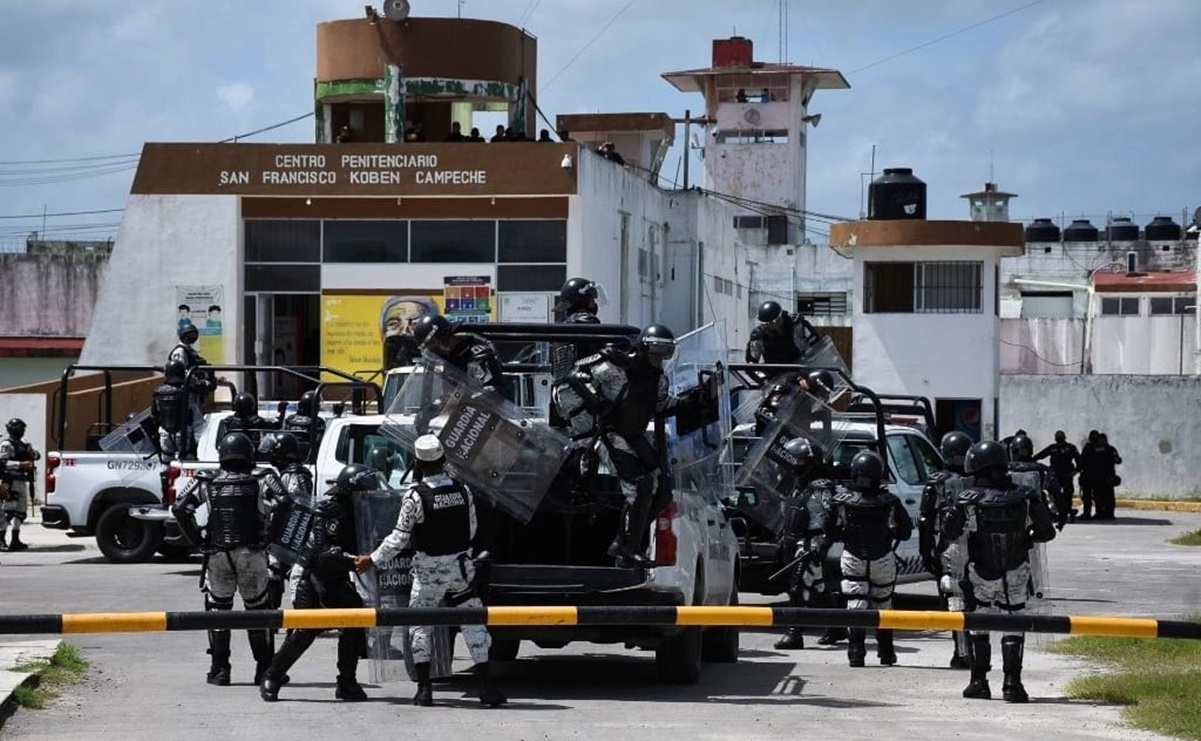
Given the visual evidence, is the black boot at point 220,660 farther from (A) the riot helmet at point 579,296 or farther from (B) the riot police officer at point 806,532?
(B) the riot police officer at point 806,532

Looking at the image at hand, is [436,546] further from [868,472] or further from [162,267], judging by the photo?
[162,267]

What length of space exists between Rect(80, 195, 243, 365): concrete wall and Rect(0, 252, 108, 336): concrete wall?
741 inches

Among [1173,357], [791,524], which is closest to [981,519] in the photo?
[791,524]

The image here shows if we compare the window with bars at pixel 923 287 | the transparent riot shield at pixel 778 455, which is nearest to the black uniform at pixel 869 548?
the transparent riot shield at pixel 778 455

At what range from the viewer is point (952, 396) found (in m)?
42.7

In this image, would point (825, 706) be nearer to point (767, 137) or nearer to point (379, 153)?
point (379, 153)

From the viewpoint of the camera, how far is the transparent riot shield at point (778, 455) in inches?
683

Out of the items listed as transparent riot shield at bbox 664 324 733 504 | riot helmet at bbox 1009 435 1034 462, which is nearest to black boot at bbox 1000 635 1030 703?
transparent riot shield at bbox 664 324 733 504

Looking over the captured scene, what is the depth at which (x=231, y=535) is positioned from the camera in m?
13.3

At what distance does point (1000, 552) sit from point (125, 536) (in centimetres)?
1414

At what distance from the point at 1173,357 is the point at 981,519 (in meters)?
43.8

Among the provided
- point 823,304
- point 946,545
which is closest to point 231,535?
point 946,545

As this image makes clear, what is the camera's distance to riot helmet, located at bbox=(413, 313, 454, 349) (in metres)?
12.8

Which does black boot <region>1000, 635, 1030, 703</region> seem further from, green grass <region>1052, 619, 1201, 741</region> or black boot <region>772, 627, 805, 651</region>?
black boot <region>772, 627, 805, 651</region>
